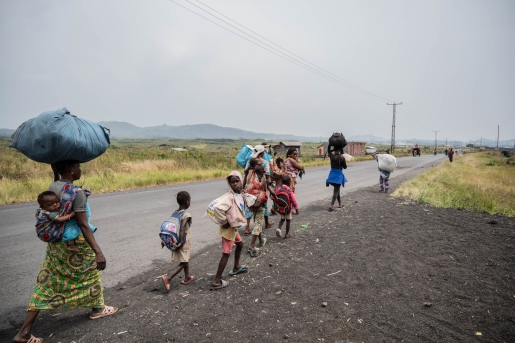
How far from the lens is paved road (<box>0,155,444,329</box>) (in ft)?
14.2

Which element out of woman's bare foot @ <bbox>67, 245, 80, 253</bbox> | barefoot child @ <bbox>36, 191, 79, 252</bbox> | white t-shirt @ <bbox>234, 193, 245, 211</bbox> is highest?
barefoot child @ <bbox>36, 191, 79, 252</bbox>

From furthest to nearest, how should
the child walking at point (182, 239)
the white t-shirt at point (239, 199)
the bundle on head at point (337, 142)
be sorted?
the bundle on head at point (337, 142) < the white t-shirt at point (239, 199) < the child walking at point (182, 239)

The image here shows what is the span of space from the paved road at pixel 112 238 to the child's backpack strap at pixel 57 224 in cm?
132

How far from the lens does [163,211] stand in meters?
8.84

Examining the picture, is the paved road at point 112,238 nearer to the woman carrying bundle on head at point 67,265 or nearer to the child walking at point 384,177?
the woman carrying bundle on head at point 67,265

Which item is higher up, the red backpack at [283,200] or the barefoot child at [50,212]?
the barefoot child at [50,212]

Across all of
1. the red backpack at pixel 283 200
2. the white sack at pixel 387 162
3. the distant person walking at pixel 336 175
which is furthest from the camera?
the white sack at pixel 387 162

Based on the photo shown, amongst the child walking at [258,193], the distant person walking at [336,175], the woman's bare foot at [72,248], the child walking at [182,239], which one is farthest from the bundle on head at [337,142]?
the woman's bare foot at [72,248]

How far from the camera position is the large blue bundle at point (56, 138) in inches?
116

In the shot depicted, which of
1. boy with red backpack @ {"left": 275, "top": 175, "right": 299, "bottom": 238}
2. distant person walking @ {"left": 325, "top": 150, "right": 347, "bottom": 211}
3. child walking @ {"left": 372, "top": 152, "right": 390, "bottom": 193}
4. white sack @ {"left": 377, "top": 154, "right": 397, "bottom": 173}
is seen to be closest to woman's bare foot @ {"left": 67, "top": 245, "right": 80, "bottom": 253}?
boy with red backpack @ {"left": 275, "top": 175, "right": 299, "bottom": 238}

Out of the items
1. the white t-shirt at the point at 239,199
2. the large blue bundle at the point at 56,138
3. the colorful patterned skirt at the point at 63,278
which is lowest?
the colorful patterned skirt at the point at 63,278

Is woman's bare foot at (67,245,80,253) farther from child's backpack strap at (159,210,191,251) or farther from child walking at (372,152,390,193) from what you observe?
child walking at (372,152,390,193)

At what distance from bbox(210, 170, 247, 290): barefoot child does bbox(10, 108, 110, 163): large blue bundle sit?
5.65ft

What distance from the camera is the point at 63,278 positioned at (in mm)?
3199
